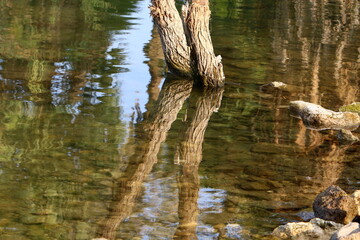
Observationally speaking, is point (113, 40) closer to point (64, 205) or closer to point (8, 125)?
point (8, 125)

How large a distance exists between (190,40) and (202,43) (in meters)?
0.31

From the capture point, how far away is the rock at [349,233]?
16.8ft

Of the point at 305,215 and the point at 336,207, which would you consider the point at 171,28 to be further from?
the point at 336,207

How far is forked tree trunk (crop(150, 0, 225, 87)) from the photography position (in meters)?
11.1

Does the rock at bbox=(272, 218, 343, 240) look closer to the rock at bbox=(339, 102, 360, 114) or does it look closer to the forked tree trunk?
the rock at bbox=(339, 102, 360, 114)

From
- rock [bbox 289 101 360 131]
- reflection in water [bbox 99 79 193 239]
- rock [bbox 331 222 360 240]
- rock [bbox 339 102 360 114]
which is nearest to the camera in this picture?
rock [bbox 331 222 360 240]

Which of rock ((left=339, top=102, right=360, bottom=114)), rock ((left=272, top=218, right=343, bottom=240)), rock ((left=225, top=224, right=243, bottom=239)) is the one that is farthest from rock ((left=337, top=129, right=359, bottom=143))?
rock ((left=225, top=224, right=243, bottom=239))

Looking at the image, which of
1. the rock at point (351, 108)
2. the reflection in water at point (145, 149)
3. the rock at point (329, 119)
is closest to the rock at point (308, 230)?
the reflection in water at point (145, 149)

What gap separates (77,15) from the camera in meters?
18.8

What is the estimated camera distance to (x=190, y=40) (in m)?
11.5

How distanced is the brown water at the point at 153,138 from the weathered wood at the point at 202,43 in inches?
13.8

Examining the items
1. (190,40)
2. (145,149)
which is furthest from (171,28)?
(145,149)

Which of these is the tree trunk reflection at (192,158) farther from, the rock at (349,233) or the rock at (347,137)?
the rock at (347,137)

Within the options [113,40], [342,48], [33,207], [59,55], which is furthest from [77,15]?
[33,207]
